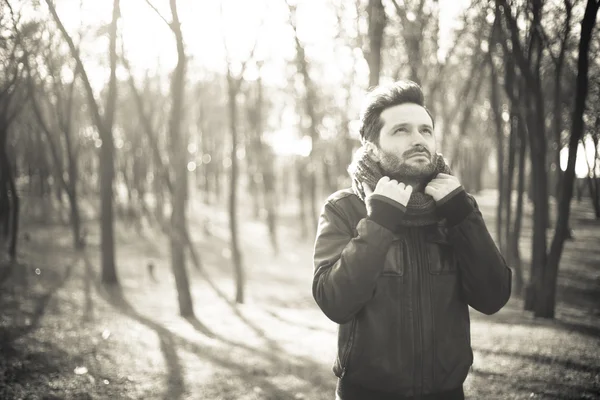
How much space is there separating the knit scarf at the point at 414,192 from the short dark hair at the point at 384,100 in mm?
113

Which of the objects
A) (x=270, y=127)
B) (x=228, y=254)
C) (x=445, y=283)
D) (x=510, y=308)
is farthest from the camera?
(x=270, y=127)

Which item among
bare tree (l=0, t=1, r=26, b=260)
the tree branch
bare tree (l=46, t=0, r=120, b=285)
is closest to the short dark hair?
the tree branch

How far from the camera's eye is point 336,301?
206 centimetres

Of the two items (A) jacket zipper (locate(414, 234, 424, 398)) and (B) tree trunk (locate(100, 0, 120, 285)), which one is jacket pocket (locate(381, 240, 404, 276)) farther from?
(B) tree trunk (locate(100, 0, 120, 285))

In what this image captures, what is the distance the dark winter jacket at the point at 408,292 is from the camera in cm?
206

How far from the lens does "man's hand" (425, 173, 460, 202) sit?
2.15 meters

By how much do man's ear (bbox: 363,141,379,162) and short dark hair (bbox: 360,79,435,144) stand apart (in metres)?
0.02

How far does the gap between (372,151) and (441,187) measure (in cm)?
39

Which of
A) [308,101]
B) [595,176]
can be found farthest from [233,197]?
[595,176]

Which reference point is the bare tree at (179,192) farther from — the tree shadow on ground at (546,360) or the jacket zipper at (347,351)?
the jacket zipper at (347,351)

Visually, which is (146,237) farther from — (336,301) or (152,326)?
(336,301)

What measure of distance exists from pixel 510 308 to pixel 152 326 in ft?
29.9

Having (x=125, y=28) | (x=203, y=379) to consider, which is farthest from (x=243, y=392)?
(x=125, y=28)

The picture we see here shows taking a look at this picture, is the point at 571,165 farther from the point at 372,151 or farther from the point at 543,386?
the point at 372,151
